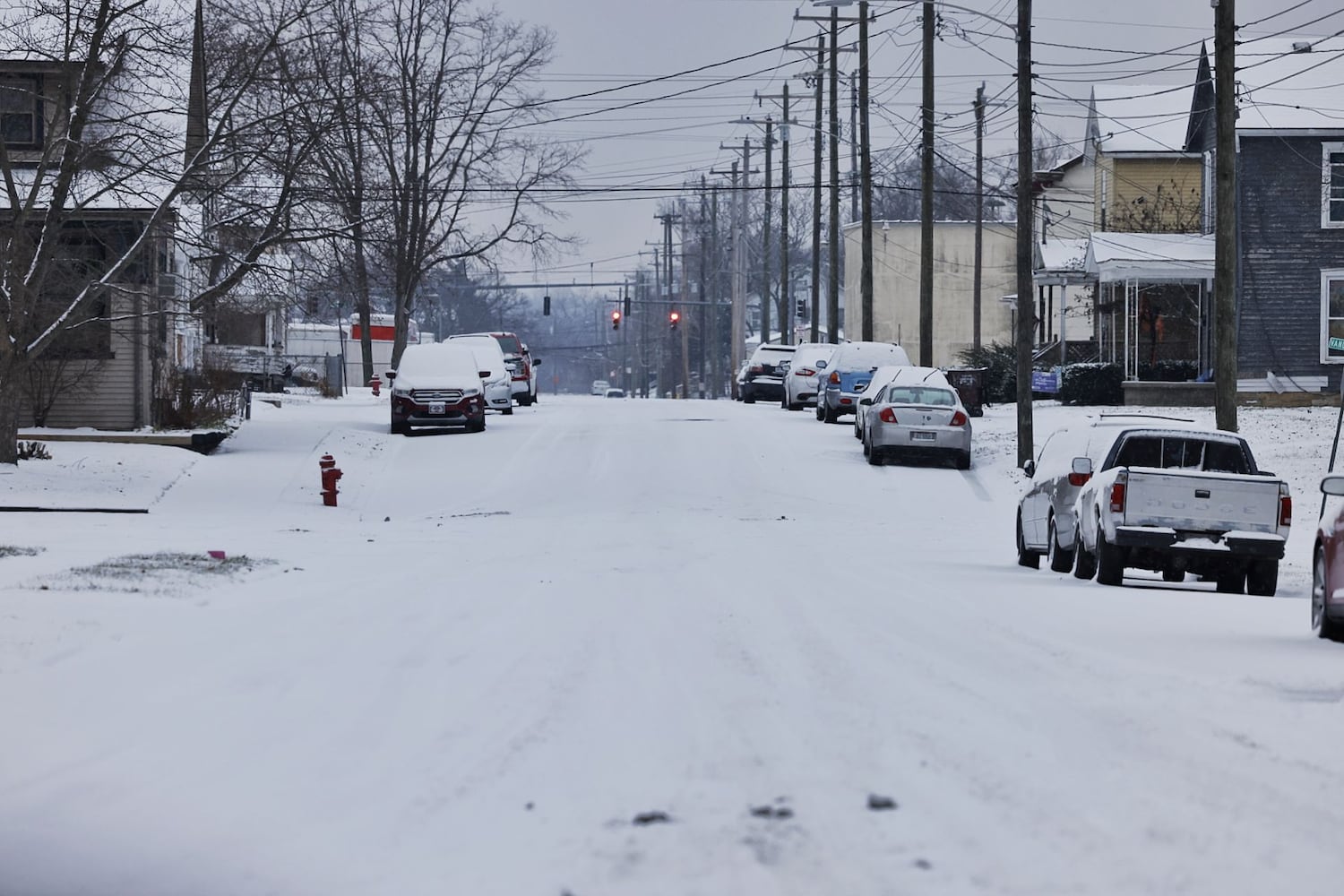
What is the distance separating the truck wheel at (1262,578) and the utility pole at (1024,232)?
14307 millimetres

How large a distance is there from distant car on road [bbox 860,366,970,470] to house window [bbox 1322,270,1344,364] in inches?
649

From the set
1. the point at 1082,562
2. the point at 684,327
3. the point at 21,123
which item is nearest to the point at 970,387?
the point at 21,123

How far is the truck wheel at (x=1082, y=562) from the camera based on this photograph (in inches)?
685

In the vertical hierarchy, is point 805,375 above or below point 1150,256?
below

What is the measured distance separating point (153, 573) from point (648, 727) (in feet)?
26.2

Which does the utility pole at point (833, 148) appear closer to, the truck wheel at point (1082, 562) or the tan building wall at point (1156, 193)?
the tan building wall at point (1156, 193)

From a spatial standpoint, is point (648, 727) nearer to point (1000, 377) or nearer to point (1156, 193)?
point (1000, 377)

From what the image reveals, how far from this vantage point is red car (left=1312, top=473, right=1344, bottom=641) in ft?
40.0

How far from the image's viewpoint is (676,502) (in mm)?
26625

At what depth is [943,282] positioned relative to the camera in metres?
90.5

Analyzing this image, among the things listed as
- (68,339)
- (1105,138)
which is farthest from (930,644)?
(1105,138)

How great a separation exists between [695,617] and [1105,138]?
142ft

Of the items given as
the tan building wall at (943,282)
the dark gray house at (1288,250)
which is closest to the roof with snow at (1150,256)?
the dark gray house at (1288,250)

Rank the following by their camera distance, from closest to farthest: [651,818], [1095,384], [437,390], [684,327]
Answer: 1. [651,818]
2. [437,390]
3. [1095,384]
4. [684,327]
